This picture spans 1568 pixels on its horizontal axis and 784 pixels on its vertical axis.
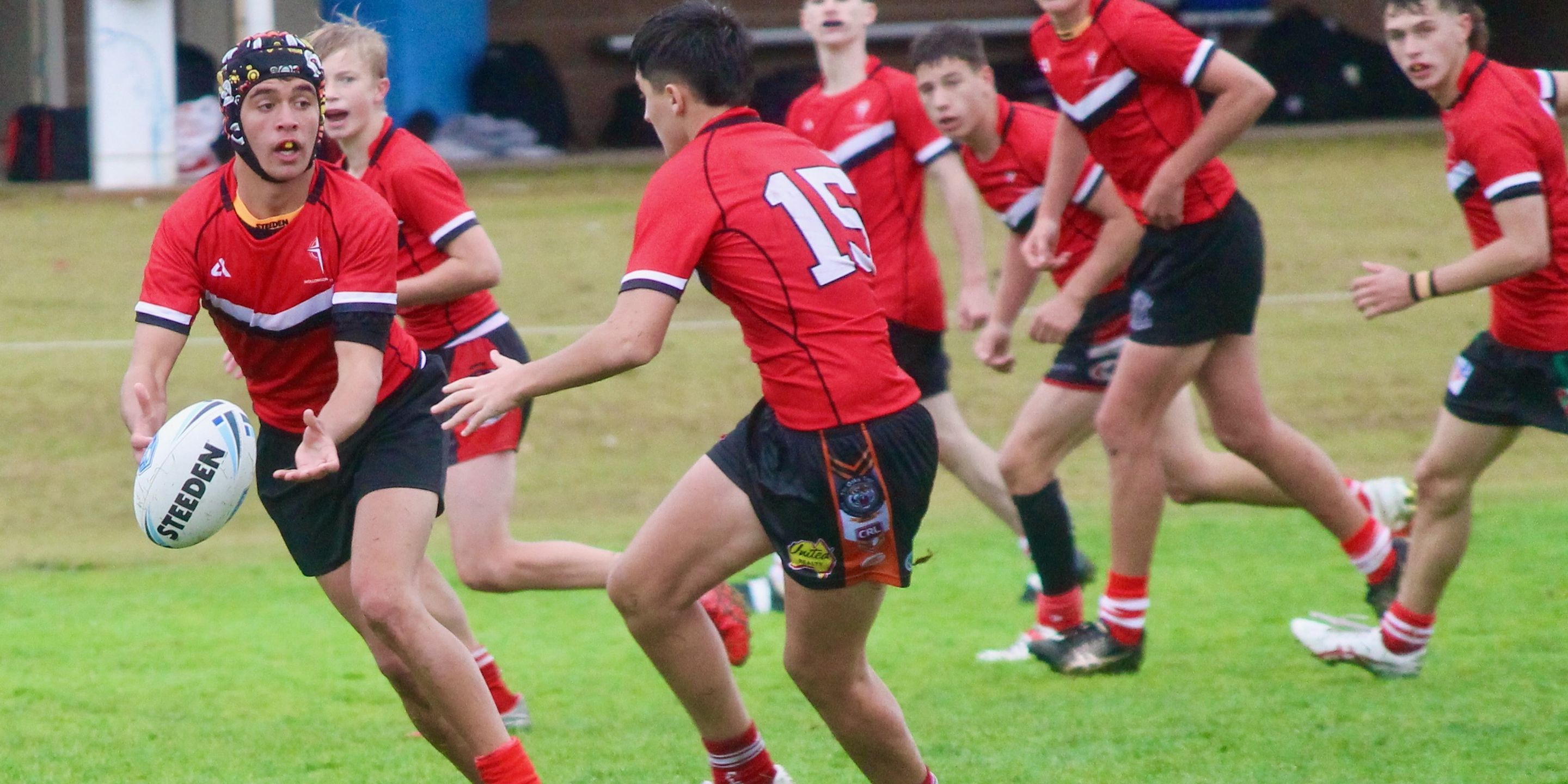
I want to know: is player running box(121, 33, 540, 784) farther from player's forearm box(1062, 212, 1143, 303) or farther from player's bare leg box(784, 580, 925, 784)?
player's forearm box(1062, 212, 1143, 303)

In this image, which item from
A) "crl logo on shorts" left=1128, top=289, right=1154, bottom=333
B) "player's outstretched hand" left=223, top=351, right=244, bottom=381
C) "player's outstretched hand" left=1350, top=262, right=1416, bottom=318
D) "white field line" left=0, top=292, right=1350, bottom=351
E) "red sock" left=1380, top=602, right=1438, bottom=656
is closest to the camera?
"player's outstretched hand" left=223, top=351, right=244, bottom=381

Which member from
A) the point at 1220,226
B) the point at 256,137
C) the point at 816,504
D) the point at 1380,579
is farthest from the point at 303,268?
the point at 1380,579

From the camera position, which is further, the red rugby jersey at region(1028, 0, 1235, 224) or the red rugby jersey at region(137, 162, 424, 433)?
the red rugby jersey at region(1028, 0, 1235, 224)

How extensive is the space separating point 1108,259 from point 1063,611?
1.24m

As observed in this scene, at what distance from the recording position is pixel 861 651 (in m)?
4.10

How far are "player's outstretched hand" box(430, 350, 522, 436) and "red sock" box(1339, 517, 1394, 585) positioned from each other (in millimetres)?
3467

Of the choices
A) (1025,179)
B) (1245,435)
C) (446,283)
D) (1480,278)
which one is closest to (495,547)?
(446,283)

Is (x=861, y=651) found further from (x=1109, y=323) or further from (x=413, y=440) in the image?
(x=1109, y=323)

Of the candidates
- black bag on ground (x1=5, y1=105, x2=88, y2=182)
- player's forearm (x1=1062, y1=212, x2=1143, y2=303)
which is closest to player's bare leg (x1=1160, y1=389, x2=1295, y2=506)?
player's forearm (x1=1062, y1=212, x2=1143, y2=303)

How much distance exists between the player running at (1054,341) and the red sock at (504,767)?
252 centimetres

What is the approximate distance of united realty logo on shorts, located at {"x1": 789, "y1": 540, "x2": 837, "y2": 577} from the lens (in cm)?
397

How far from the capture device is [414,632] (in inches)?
159

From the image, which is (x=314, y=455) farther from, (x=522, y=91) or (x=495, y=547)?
(x=522, y=91)

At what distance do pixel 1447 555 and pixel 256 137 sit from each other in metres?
3.71
